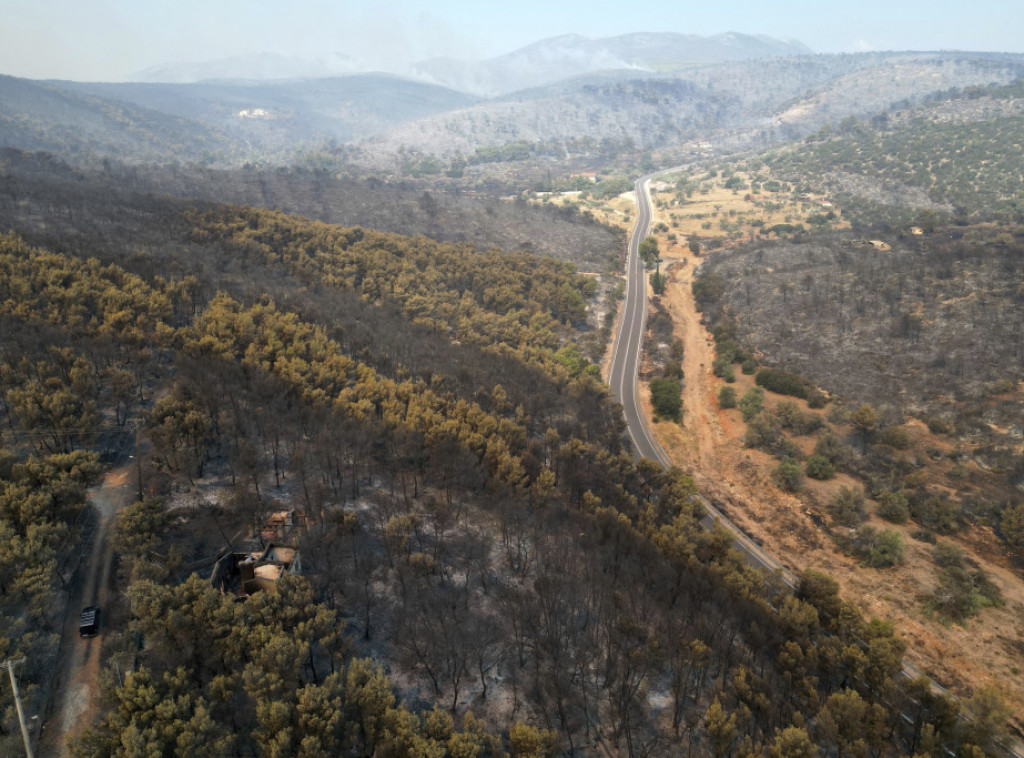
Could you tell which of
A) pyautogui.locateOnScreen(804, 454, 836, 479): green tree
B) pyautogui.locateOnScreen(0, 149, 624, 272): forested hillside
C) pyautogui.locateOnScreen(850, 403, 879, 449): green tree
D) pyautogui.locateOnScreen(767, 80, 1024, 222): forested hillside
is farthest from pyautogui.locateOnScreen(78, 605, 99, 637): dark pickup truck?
pyautogui.locateOnScreen(767, 80, 1024, 222): forested hillside

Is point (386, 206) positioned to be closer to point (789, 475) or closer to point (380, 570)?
point (789, 475)

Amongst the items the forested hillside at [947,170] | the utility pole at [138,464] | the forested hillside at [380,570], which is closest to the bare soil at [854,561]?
the forested hillside at [380,570]

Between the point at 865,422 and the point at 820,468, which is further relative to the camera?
the point at 865,422

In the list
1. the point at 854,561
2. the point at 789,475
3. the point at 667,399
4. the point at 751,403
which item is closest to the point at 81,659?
the point at 854,561

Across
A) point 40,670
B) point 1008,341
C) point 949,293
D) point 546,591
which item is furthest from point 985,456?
point 40,670

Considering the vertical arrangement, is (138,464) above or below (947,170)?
below

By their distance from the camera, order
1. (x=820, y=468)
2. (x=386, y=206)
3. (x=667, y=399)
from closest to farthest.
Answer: (x=820, y=468) → (x=667, y=399) → (x=386, y=206)

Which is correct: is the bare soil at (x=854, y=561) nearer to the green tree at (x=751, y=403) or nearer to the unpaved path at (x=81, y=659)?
the green tree at (x=751, y=403)
